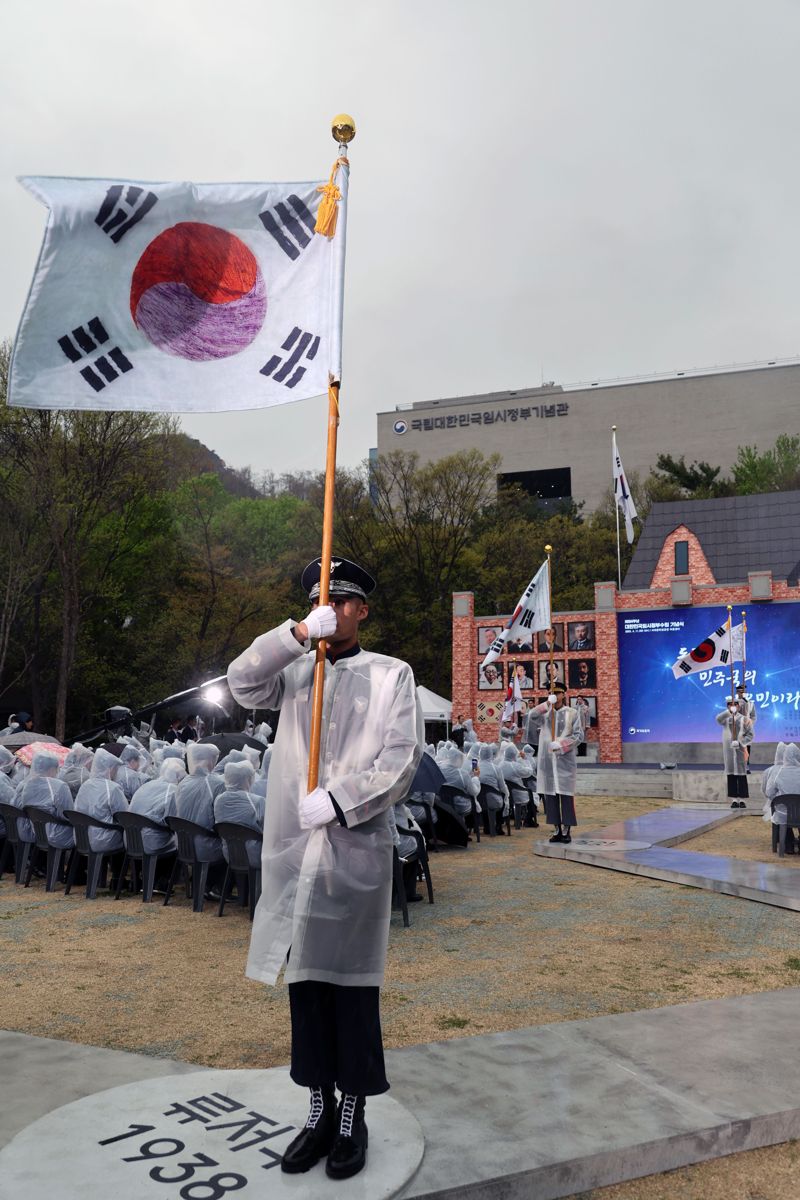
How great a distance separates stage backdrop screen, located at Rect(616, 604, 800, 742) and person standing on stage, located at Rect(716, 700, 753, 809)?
9.28m

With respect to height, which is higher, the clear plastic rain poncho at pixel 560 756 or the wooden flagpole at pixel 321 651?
the wooden flagpole at pixel 321 651

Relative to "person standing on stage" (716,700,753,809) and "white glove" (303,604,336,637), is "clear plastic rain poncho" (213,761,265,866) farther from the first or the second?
"person standing on stage" (716,700,753,809)

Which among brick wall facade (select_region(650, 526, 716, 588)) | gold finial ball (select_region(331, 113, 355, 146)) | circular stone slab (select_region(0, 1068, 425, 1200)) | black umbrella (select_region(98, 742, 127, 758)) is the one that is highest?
brick wall facade (select_region(650, 526, 716, 588))

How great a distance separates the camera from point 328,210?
4.17 m

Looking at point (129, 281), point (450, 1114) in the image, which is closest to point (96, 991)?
point (450, 1114)

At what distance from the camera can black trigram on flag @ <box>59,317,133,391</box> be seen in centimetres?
393

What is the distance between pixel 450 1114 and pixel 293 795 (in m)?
1.39

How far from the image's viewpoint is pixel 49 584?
111 ft

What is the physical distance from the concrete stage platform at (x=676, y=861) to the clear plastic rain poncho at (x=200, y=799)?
4.88 m

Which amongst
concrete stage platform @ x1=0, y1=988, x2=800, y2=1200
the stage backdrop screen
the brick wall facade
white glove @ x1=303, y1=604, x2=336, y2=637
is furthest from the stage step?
white glove @ x1=303, y1=604, x2=336, y2=637

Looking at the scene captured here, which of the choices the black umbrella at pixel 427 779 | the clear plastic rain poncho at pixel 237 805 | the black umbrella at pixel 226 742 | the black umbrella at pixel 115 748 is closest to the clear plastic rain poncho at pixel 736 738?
the black umbrella at pixel 226 742

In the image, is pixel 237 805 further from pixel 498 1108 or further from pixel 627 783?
pixel 627 783

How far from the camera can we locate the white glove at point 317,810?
3.22 m

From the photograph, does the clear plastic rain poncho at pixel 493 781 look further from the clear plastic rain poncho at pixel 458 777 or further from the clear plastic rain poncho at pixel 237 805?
the clear plastic rain poncho at pixel 237 805
